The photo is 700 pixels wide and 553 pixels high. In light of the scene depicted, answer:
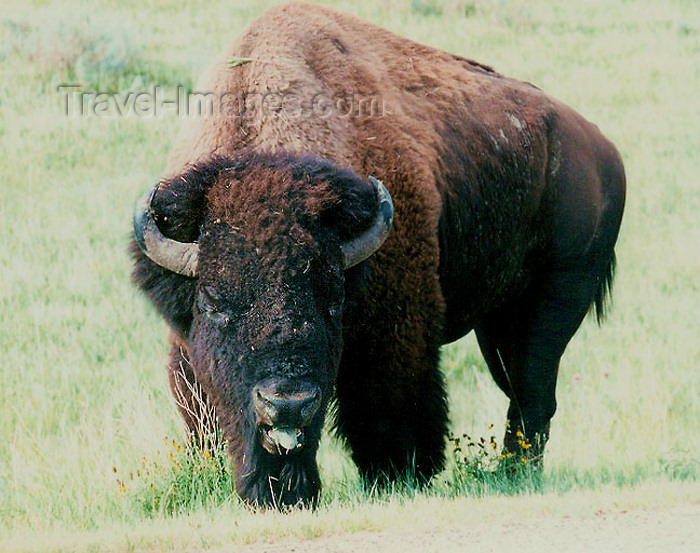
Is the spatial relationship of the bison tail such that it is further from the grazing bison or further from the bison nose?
the bison nose

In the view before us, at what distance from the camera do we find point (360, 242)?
15.1 ft

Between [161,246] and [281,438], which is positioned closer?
[281,438]

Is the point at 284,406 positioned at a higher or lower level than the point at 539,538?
higher

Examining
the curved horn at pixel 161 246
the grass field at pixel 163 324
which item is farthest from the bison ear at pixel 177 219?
the grass field at pixel 163 324

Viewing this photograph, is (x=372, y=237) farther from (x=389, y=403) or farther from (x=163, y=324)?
(x=163, y=324)

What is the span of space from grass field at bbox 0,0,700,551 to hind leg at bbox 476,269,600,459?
52 centimetres

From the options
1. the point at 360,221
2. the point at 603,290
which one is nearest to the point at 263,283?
the point at 360,221

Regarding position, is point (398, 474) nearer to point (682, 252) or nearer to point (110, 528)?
point (110, 528)

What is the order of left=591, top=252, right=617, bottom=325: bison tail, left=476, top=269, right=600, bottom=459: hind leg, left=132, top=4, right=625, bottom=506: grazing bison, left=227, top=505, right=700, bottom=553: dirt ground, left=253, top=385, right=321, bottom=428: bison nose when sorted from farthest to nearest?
left=591, top=252, right=617, bottom=325: bison tail → left=476, top=269, right=600, bottom=459: hind leg → left=132, top=4, right=625, bottom=506: grazing bison → left=253, top=385, right=321, bottom=428: bison nose → left=227, top=505, right=700, bottom=553: dirt ground

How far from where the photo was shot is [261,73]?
204 inches

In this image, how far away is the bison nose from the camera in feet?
13.1

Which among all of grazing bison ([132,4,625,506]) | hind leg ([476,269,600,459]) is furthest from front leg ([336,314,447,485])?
hind leg ([476,269,600,459])

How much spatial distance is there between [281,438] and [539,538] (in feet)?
3.49

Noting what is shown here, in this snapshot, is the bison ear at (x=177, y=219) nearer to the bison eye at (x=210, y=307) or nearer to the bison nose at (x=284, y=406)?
the bison eye at (x=210, y=307)
